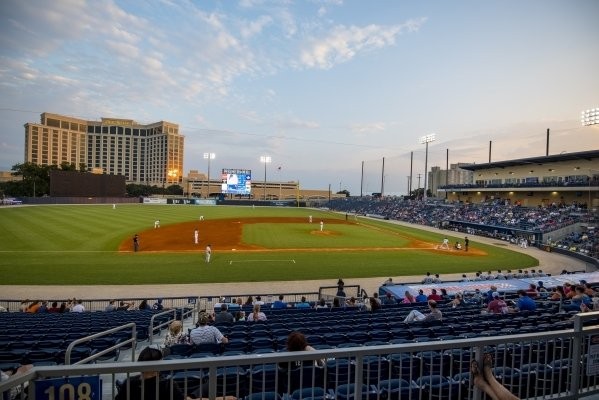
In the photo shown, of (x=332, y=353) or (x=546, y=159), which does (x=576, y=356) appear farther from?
(x=546, y=159)

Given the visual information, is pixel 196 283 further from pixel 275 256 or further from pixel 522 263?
pixel 522 263

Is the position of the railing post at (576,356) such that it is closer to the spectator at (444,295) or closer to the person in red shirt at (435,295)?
the person in red shirt at (435,295)

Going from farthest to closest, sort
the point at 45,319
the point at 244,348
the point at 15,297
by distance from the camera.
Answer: the point at 15,297 → the point at 45,319 → the point at 244,348

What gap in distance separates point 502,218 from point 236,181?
54.4m

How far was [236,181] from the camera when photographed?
276 feet

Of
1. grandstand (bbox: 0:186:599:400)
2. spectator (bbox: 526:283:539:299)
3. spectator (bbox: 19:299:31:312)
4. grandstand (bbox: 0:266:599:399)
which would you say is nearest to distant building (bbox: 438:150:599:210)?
spectator (bbox: 526:283:539:299)

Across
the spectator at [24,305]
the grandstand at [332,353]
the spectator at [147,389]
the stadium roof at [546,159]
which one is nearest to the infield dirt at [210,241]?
the grandstand at [332,353]

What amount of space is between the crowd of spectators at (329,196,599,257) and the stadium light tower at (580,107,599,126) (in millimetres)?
11325

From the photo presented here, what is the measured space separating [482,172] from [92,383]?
8489 centimetres

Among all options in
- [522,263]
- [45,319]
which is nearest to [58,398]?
[45,319]

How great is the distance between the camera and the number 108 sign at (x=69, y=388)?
2.99 meters

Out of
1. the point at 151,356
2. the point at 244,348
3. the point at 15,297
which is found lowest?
the point at 15,297

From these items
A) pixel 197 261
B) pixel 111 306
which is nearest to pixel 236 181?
pixel 197 261

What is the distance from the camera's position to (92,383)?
3117 mm
